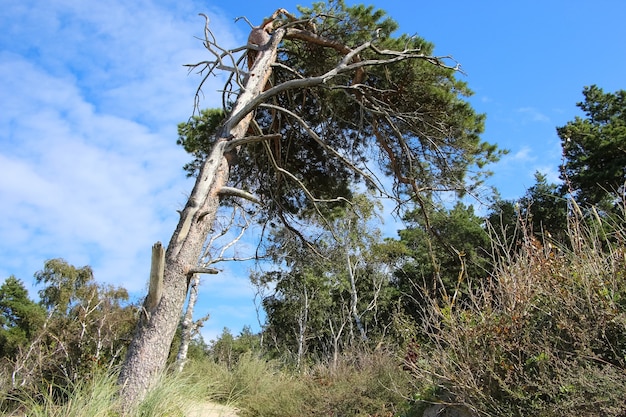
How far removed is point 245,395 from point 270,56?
5.71m

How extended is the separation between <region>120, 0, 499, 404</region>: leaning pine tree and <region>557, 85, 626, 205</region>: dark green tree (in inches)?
349

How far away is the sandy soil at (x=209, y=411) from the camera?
15.7ft

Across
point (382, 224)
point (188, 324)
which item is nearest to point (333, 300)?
point (188, 324)

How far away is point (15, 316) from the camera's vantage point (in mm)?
27453

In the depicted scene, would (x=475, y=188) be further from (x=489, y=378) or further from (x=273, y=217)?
(x=489, y=378)

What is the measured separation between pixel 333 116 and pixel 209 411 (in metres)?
5.19

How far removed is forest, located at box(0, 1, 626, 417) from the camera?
335 cm

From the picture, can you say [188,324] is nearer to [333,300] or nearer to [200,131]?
[200,131]

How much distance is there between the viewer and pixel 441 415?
4219mm

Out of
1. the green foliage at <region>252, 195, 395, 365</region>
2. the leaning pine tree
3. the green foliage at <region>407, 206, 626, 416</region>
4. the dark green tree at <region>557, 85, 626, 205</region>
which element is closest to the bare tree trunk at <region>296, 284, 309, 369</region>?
the green foliage at <region>252, 195, 395, 365</region>

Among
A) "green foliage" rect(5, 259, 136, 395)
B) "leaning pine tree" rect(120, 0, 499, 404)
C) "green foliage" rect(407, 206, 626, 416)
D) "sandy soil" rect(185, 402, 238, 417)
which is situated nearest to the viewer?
"green foliage" rect(407, 206, 626, 416)

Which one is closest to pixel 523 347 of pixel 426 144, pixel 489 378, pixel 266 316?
pixel 489 378

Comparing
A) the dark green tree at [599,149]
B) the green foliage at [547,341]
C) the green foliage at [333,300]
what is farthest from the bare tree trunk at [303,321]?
the green foliage at [547,341]

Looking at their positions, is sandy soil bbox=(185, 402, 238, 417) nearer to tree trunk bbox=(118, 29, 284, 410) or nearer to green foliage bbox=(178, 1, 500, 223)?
tree trunk bbox=(118, 29, 284, 410)
